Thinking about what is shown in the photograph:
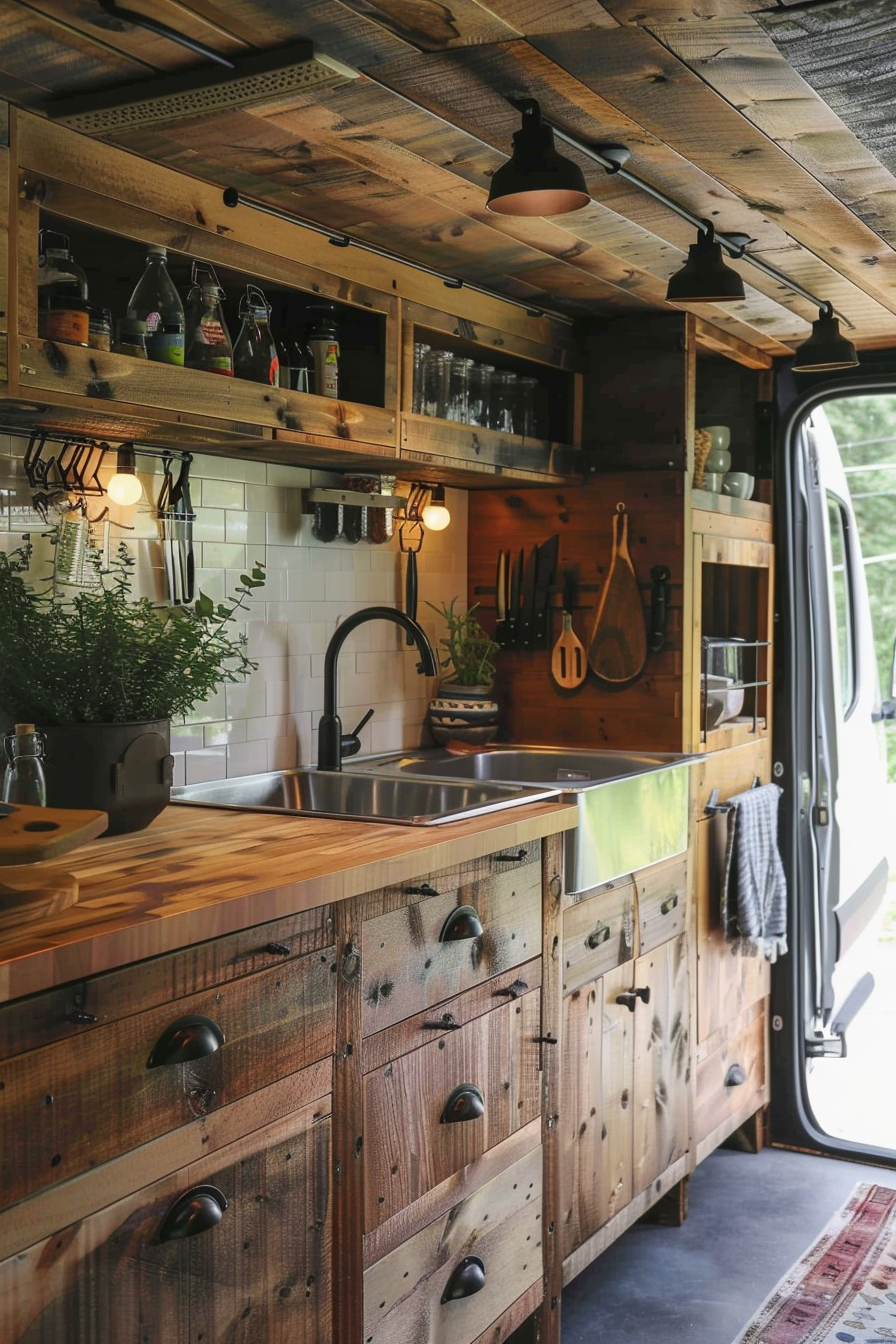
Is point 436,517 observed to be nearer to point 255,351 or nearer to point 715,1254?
point 255,351

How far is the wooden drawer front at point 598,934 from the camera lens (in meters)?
2.85

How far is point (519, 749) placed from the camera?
11.8 ft

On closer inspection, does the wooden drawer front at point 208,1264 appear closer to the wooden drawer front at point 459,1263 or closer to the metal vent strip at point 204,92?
the wooden drawer front at point 459,1263

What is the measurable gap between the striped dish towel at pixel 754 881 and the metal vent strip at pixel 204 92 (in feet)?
7.74

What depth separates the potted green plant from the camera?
7.24 feet

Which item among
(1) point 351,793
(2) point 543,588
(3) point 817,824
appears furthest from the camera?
(3) point 817,824

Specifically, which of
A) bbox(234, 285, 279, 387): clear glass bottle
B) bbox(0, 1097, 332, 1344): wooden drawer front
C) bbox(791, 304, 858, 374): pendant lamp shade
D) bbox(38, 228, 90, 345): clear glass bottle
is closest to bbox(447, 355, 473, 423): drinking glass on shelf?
bbox(234, 285, 279, 387): clear glass bottle

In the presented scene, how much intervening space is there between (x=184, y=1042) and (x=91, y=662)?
2.55 ft

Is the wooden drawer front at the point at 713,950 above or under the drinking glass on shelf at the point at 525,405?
under

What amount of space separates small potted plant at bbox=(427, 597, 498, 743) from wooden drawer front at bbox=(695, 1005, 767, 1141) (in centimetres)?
110

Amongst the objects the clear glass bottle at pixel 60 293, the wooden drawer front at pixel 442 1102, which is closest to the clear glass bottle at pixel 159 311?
the clear glass bottle at pixel 60 293

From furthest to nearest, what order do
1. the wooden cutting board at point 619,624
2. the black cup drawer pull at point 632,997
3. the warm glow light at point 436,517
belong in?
the wooden cutting board at point 619,624 < the warm glow light at point 436,517 < the black cup drawer pull at point 632,997

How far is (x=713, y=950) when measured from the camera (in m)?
3.70

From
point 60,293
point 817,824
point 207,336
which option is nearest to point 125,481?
point 207,336
